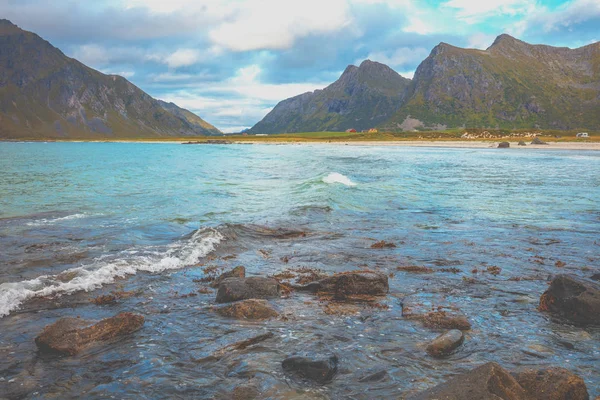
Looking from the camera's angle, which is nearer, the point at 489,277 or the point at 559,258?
the point at 489,277

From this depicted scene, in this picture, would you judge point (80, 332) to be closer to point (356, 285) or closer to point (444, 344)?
point (356, 285)

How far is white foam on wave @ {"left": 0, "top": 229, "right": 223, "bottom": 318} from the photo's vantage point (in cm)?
1270

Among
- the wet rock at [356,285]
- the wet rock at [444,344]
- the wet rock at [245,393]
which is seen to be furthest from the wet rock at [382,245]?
the wet rock at [245,393]

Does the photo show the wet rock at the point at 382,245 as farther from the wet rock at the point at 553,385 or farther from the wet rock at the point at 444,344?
the wet rock at the point at 553,385

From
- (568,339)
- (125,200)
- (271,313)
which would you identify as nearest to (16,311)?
(271,313)

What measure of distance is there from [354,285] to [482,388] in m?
7.11

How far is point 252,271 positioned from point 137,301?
4690mm

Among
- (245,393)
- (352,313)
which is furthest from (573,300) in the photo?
(245,393)

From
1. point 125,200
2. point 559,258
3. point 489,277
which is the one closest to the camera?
point 489,277

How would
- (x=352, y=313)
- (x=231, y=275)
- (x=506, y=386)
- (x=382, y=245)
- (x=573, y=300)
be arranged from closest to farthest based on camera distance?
(x=506, y=386) < (x=573, y=300) < (x=352, y=313) < (x=231, y=275) < (x=382, y=245)

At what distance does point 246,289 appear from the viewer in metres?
13.1

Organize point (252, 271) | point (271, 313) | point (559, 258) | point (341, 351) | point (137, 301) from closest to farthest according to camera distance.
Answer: point (341, 351) → point (271, 313) → point (137, 301) → point (252, 271) → point (559, 258)

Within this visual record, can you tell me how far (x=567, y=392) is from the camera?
7.07 m

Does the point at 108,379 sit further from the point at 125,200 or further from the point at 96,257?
the point at 125,200
